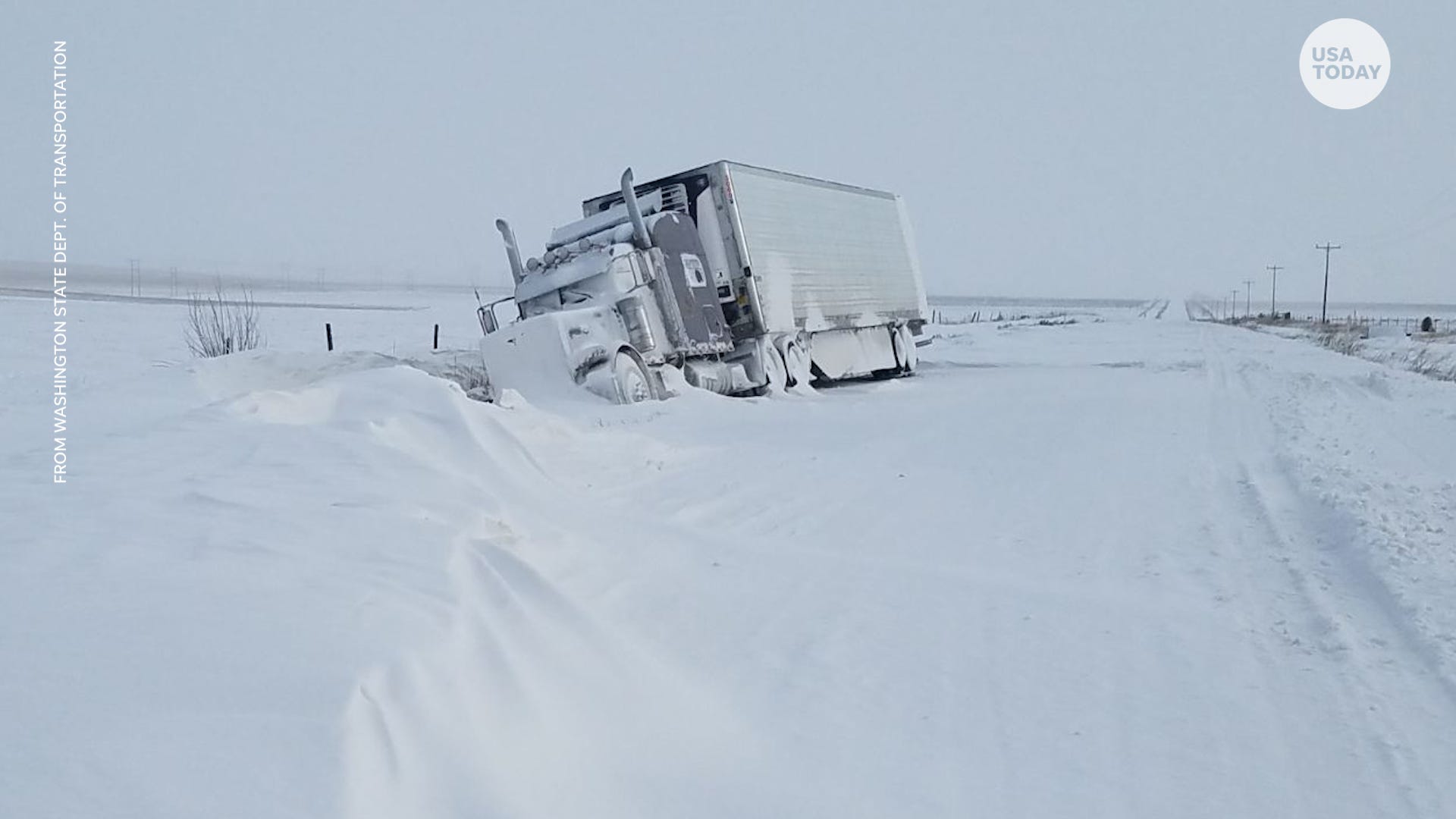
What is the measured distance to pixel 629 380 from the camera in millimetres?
13258

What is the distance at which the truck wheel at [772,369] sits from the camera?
17578mm

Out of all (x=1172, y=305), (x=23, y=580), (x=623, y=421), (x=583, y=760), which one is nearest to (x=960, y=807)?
(x=583, y=760)

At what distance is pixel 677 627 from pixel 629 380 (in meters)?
8.44

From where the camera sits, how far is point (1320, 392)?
54.8 ft

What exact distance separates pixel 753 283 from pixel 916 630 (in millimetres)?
12667

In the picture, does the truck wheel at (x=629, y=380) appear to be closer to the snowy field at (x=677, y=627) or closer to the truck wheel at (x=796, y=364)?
the snowy field at (x=677, y=627)

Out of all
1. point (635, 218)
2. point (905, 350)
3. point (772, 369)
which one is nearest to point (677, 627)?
point (635, 218)

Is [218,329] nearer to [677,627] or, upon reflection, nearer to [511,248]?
[511,248]

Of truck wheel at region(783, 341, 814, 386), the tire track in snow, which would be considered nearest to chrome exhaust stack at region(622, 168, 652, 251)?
truck wheel at region(783, 341, 814, 386)

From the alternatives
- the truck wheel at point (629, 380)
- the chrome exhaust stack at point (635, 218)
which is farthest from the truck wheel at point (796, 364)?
the truck wheel at point (629, 380)

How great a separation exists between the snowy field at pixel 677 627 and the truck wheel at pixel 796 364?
9030mm

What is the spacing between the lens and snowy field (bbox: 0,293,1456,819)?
300 centimetres

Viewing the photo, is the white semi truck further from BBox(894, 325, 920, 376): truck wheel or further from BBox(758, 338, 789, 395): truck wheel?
BBox(894, 325, 920, 376): truck wheel

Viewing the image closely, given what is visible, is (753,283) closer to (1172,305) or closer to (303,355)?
(303,355)
